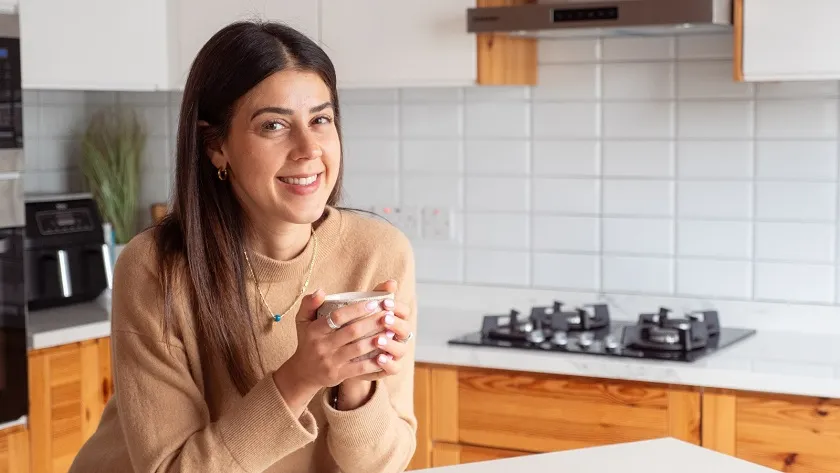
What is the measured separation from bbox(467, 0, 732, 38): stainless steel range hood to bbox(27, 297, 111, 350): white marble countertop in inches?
51.4

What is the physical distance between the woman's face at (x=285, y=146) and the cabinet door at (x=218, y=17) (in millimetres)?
1681

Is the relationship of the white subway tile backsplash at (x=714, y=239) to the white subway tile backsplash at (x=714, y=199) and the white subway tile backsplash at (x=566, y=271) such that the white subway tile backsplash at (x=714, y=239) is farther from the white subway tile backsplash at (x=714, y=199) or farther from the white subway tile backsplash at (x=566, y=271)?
the white subway tile backsplash at (x=566, y=271)

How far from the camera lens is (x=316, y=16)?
3336 mm

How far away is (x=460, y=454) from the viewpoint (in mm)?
2980

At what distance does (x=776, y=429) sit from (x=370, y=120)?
1624 mm

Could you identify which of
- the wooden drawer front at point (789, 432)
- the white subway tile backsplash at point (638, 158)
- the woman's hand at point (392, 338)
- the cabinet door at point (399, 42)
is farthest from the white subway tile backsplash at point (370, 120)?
the woman's hand at point (392, 338)

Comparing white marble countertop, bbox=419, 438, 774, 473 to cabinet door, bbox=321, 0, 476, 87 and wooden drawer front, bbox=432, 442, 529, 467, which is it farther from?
cabinet door, bbox=321, 0, 476, 87

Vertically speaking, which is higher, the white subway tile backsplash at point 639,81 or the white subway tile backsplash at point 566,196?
the white subway tile backsplash at point 639,81

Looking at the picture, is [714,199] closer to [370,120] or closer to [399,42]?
[399,42]

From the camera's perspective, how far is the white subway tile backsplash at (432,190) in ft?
11.7

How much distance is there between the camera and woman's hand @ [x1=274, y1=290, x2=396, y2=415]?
1.52 m

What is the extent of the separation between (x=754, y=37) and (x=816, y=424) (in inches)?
35.8

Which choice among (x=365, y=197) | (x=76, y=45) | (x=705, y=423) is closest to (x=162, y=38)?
(x=76, y=45)

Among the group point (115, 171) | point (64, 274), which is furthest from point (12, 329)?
point (115, 171)
